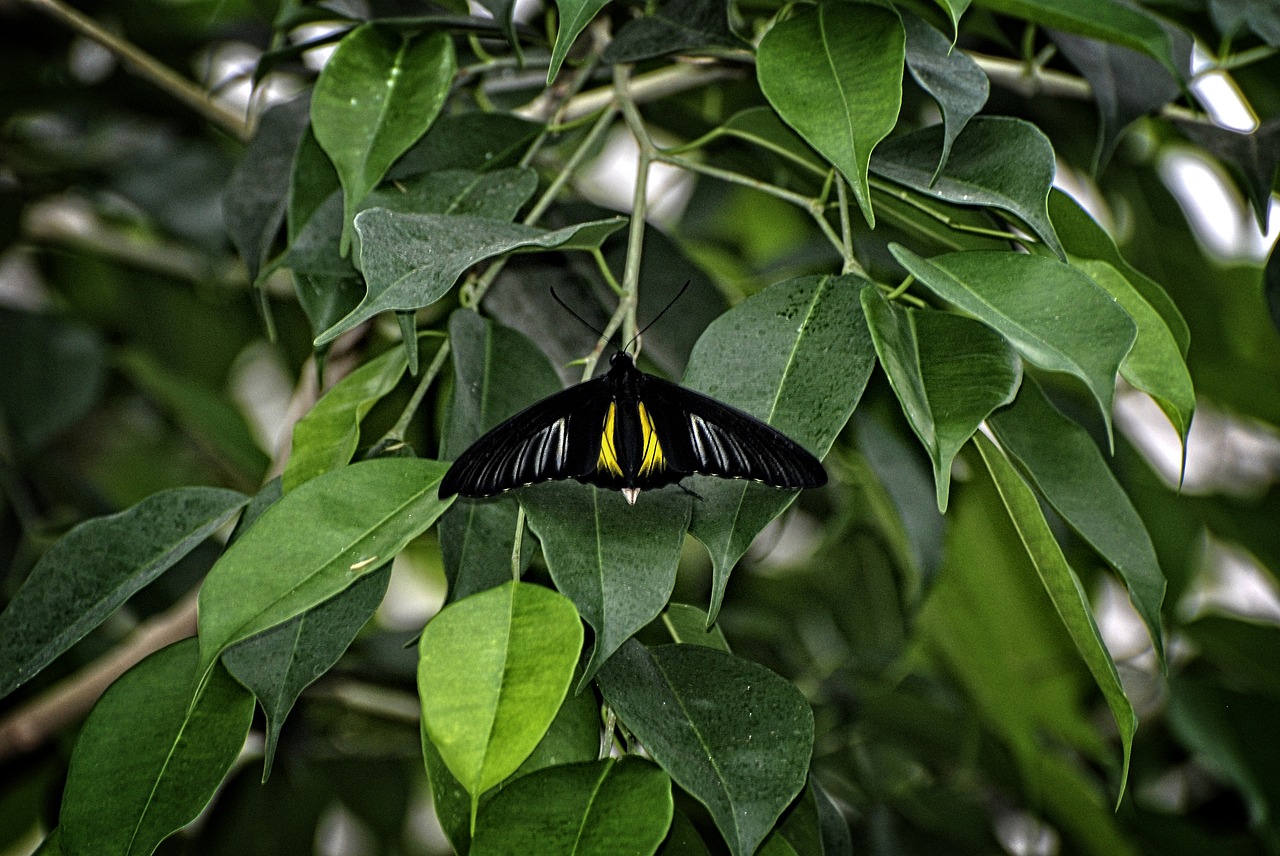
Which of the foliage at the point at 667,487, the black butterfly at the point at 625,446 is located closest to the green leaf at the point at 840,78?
the foliage at the point at 667,487

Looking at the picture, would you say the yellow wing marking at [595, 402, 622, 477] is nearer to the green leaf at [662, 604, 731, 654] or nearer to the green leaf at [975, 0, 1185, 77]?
the green leaf at [662, 604, 731, 654]

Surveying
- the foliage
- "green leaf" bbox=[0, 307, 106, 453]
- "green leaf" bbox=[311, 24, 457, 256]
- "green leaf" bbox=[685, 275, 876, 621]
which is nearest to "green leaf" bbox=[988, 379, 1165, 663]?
the foliage

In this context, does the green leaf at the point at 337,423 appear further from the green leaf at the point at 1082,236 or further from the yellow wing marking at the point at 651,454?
the green leaf at the point at 1082,236

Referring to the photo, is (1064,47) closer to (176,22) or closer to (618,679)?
(618,679)

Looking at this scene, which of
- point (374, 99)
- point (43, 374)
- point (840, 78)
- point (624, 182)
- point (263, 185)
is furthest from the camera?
point (624, 182)

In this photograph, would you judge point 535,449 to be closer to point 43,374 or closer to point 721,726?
point 721,726

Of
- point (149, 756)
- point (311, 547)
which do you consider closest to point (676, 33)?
point (311, 547)
